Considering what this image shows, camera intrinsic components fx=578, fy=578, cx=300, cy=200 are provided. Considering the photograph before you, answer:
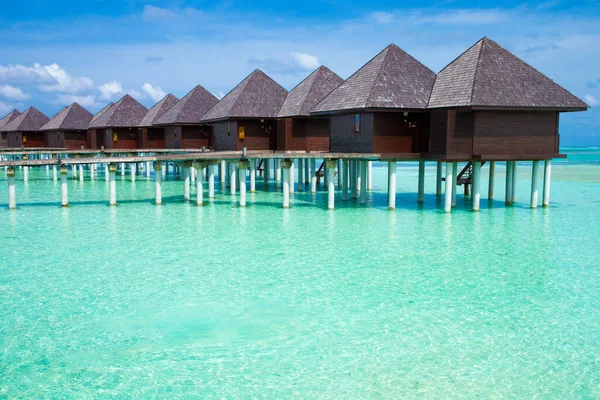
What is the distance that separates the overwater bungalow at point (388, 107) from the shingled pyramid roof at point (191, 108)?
48.7 ft

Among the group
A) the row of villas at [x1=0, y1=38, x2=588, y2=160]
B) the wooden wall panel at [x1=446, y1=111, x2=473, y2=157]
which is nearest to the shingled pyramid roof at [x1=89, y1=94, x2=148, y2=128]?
the row of villas at [x1=0, y1=38, x2=588, y2=160]

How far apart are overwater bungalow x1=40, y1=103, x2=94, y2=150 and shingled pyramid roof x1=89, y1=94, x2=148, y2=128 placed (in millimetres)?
3135

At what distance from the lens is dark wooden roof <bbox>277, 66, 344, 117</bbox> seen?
27.5m

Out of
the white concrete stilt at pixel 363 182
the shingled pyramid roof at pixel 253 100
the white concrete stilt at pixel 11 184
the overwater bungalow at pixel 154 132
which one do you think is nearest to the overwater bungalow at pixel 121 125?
the overwater bungalow at pixel 154 132

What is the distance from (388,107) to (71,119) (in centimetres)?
3557

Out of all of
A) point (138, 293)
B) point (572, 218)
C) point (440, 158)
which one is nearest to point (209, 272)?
point (138, 293)

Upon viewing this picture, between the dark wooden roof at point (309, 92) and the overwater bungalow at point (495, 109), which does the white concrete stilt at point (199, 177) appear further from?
the overwater bungalow at point (495, 109)

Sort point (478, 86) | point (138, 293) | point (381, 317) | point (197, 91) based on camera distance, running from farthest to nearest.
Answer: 1. point (197, 91)
2. point (478, 86)
3. point (138, 293)
4. point (381, 317)

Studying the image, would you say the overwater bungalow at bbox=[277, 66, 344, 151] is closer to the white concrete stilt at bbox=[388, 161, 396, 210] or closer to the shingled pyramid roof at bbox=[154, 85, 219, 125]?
the white concrete stilt at bbox=[388, 161, 396, 210]

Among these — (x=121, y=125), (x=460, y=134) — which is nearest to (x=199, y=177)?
(x=460, y=134)

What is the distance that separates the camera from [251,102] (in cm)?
2983

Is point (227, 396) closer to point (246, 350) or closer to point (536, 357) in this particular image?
point (246, 350)

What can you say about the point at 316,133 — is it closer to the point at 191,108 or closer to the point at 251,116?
the point at 251,116

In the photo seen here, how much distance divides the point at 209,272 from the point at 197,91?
1095 inches
